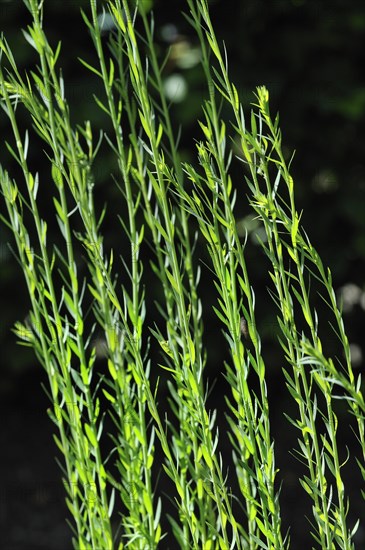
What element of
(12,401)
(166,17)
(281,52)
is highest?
(166,17)

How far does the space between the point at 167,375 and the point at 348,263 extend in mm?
752

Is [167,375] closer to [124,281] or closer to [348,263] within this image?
[124,281]

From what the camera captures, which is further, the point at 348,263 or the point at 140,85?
the point at 348,263

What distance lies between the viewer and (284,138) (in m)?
2.93

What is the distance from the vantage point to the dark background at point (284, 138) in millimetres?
2779

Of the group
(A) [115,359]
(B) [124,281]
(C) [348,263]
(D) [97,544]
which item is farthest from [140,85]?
(C) [348,263]

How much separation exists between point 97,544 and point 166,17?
2.23 metres

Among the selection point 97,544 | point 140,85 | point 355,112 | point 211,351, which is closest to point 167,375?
point 211,351

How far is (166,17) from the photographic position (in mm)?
2941

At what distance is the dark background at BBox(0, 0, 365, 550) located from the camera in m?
2.78

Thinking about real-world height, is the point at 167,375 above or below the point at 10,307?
below

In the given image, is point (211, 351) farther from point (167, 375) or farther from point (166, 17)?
point (166, 17)

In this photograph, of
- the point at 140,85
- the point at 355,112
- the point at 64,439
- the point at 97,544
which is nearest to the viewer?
the point at 140,85

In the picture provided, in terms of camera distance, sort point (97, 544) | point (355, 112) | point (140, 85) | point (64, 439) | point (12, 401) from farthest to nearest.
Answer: point (12, 401)
point (355, 112)
point (97, 544)
point (64, 439)
point (140, 85)
